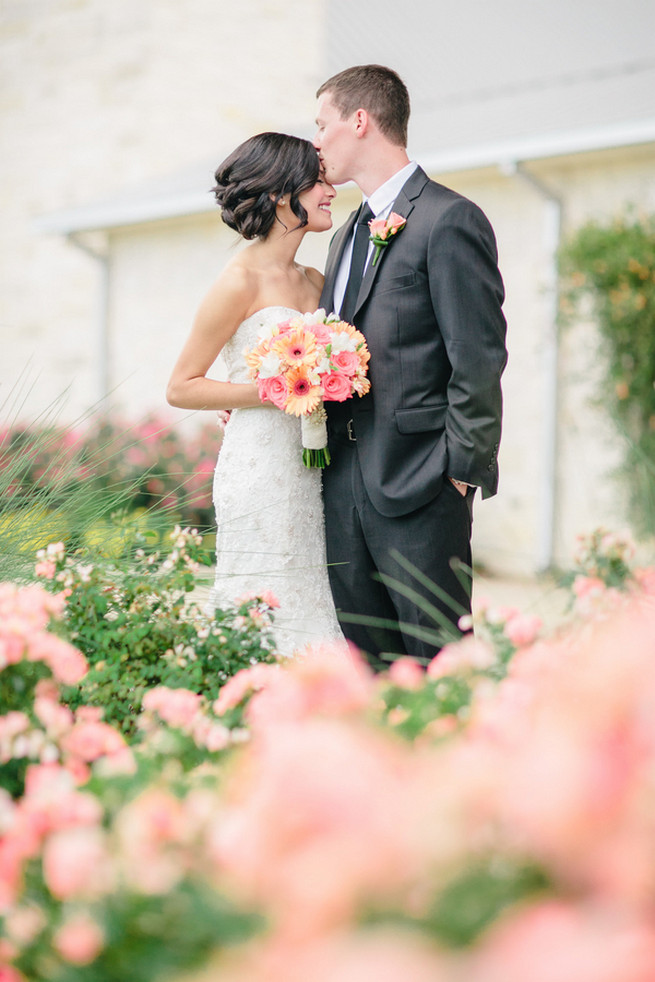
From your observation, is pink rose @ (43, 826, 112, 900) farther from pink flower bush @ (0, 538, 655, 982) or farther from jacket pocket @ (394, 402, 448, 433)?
jacket pocket @ (394, 402, 448, 433)

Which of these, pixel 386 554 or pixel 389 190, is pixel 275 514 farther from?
pixel 389 190

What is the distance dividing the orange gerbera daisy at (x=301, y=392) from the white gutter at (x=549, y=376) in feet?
15.0

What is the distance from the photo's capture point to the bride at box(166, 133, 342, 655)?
10.1ft

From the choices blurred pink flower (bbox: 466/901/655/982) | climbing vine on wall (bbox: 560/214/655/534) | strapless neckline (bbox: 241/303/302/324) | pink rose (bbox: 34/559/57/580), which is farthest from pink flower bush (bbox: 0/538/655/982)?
climbing vine on wall (bbox: 560/214/655/534)

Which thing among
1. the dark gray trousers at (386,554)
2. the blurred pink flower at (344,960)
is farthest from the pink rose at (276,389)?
the blurred pink flower at (344,960)

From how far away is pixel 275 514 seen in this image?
10.1 feet

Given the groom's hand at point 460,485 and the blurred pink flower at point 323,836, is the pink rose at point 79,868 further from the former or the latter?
the groom's hand at point 460,485

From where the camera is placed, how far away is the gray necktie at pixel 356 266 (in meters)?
3.04

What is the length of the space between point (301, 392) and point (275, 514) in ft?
1.54

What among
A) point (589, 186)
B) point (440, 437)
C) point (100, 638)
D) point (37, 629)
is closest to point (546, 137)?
point (589, 186)

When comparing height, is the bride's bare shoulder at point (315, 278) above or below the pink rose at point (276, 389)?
above

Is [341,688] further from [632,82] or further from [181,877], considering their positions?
[632,82]

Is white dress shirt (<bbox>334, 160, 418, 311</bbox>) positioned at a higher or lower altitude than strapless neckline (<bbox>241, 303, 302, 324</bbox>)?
higher

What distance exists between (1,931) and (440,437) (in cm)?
210
